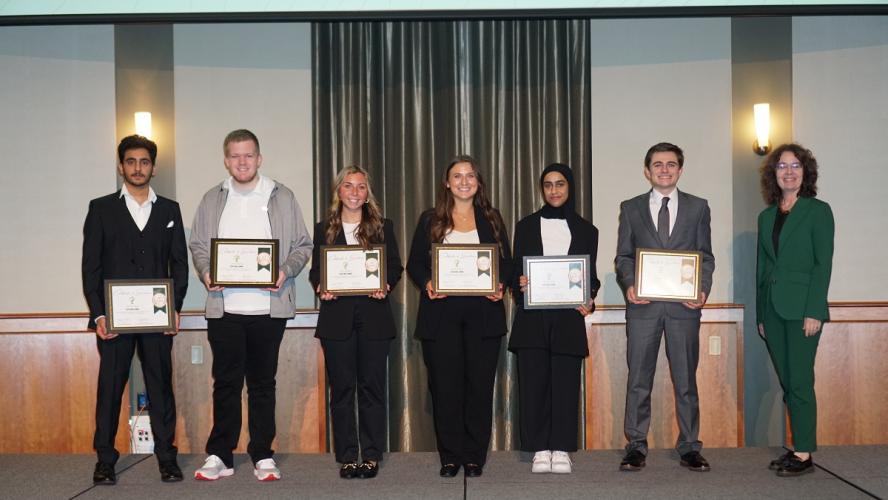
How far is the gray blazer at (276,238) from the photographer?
3646 millimetres

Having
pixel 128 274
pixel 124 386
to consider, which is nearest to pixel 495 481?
pixel 124 386

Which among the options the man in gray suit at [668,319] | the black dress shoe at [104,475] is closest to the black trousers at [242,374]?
the black dress shoe at [104,475]

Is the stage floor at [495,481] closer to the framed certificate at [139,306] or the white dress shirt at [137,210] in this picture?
the framed certificate at [139,306]

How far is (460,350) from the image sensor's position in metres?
3.70

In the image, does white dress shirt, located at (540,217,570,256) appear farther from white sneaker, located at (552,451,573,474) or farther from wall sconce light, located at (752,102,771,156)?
wall sconce light, located at (752,102,771,156)

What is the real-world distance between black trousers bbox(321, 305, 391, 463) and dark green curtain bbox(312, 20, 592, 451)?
931 millimetres

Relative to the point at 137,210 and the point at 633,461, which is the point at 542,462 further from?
the point at 137,210

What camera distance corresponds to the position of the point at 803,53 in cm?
475

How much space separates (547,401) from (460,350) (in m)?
0.53

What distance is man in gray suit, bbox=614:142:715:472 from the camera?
3779mm

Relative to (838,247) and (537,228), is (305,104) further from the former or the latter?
(838,247)

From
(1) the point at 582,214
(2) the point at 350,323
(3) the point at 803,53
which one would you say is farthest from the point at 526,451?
(3) the point at 803,53

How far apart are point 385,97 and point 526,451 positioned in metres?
2.27

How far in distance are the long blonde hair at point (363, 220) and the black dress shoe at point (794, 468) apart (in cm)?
223
